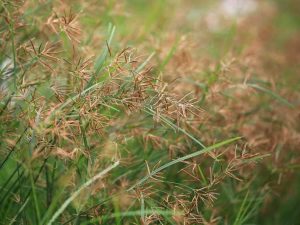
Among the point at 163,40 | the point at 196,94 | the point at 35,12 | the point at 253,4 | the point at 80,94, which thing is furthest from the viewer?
the point at 253,4

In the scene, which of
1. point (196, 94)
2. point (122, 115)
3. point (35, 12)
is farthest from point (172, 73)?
point (35, 12)

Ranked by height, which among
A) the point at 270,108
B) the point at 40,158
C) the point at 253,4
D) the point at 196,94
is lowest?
the point at 253,4

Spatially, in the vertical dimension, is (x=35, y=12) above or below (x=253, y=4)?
above

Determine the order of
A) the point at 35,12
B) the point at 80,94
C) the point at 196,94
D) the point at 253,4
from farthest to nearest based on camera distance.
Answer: the point at 253,4
the point at 196,94
the point at 35,12
the point at 80,94

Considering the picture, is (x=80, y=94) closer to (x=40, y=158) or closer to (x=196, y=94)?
(x=40, y=158)

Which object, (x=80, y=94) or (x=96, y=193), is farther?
(x=96, y=193)

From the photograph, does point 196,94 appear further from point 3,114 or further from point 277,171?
point 3,114
